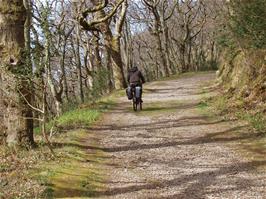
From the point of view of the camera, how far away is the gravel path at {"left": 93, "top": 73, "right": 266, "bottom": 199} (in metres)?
8.14

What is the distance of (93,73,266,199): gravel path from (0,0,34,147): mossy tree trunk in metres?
2.28

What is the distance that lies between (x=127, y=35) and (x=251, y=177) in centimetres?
3956

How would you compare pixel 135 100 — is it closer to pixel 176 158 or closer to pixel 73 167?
pixel 176 158

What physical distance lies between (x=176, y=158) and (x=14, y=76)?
412 centimetres

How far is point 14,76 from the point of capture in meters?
10.2

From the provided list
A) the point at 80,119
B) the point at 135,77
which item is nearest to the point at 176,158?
the point at 80,119

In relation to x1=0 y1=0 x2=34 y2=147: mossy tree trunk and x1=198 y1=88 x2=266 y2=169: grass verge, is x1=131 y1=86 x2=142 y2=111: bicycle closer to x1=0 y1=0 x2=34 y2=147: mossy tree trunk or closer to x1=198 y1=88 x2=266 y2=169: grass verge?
x1=198 y1=88 x2=266 y2=169: grass verge

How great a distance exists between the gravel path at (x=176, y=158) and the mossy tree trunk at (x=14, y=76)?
89.8 inches

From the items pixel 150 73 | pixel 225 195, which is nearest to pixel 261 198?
pixel 225 195

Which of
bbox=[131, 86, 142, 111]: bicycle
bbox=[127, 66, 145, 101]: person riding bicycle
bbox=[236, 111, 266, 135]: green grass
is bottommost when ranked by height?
bbox=[236, 111, 266, 135]: green grass

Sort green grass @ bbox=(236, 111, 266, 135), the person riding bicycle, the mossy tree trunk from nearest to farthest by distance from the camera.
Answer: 1. the mossy tree trunk
2. green grass @ bbox=(236, 111, 266, 135)
3. the person riding bicycle

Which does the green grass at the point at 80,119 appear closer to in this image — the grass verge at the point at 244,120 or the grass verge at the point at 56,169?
the grass verge at the point at 56,169

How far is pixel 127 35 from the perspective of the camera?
155 ft

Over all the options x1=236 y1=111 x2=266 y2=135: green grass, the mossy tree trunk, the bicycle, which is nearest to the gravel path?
x1=236 y1=111 x2=266 y2=135: green grass
